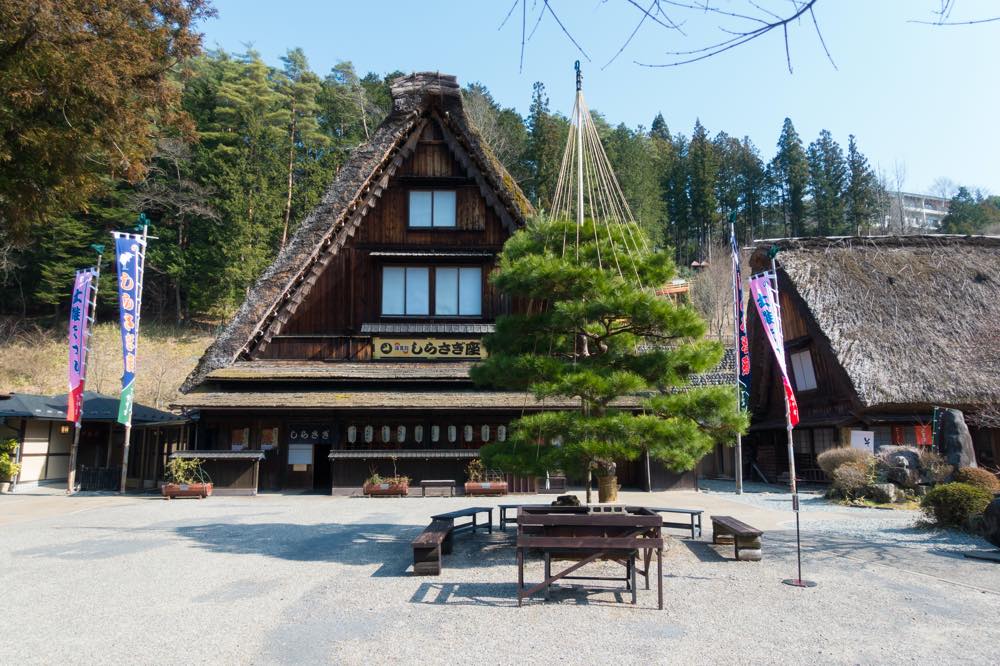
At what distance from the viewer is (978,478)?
12648 mm

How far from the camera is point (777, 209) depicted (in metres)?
55.7

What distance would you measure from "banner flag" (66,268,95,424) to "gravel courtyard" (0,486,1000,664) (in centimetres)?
732

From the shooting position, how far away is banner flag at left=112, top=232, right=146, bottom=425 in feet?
56.8

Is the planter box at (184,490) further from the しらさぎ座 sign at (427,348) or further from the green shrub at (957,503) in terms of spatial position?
the green shrub at (957,503)

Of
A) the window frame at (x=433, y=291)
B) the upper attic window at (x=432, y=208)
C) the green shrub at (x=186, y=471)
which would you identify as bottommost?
the green shrub at (x=186, y=471)

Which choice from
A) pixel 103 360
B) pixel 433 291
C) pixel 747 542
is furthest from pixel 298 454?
pixel 103 360

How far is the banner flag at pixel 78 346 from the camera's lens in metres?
17.7

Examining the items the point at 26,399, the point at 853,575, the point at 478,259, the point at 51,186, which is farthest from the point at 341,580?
the point at 26,399

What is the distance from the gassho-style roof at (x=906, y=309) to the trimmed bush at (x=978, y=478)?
18.4 ft

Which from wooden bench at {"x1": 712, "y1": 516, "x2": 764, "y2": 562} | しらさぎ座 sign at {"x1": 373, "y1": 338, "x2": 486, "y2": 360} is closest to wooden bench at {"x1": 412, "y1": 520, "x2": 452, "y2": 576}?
wooden bench at {"x1": 712, "y1": 516, "x2": 764, "y2": 562}

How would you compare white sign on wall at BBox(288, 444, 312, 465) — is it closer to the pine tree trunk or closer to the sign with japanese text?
the sign with japanese text

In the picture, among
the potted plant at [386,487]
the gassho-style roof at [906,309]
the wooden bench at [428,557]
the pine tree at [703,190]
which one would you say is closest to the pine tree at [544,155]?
the pine tree at [703,190]

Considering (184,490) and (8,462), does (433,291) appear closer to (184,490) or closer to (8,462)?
(184,490)

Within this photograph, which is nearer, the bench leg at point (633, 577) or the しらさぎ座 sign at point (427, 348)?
the bench leg at point (633, 577)
